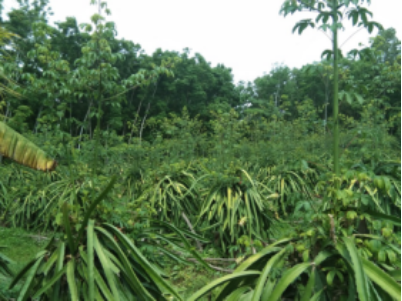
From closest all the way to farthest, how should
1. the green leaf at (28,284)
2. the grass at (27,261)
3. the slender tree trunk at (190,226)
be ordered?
the green leaf at (28,284)
the grass at (27,261)
the slender tree trunk at (190,226)

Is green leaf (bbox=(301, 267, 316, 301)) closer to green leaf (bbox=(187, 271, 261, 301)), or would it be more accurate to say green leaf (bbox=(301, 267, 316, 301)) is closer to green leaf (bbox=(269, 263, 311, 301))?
green leaf (bbox=(269, 263, 311, 301))

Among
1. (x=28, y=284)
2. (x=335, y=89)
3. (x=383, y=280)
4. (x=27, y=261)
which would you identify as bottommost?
(x=27, y=261)

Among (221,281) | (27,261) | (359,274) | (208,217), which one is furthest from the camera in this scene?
(27,261)

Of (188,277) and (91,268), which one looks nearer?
(91,268)

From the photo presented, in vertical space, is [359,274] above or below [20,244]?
above

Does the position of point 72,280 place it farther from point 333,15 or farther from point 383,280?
point 333,15

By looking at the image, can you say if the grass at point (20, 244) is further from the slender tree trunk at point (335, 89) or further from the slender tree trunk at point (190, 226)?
the slender tree trunk at point (335, 89)

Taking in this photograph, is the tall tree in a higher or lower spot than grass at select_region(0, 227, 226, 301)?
higher

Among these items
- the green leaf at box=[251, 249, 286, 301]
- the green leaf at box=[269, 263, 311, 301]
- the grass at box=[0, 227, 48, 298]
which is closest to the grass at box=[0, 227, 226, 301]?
the grass at box=[0, 227, 48, 298]

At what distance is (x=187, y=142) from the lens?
287 inches

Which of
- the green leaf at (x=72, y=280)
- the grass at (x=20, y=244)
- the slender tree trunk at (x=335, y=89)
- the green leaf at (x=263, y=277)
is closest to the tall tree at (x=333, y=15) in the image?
the slender tree trunk at (x=335, y=89)

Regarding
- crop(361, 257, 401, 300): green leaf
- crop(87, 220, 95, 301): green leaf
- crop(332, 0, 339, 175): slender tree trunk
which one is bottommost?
crop(87, 220, 95, 301): green leaf

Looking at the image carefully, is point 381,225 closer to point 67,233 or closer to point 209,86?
point 67,233

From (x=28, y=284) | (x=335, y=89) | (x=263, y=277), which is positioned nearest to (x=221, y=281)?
(x=263, y=277)
